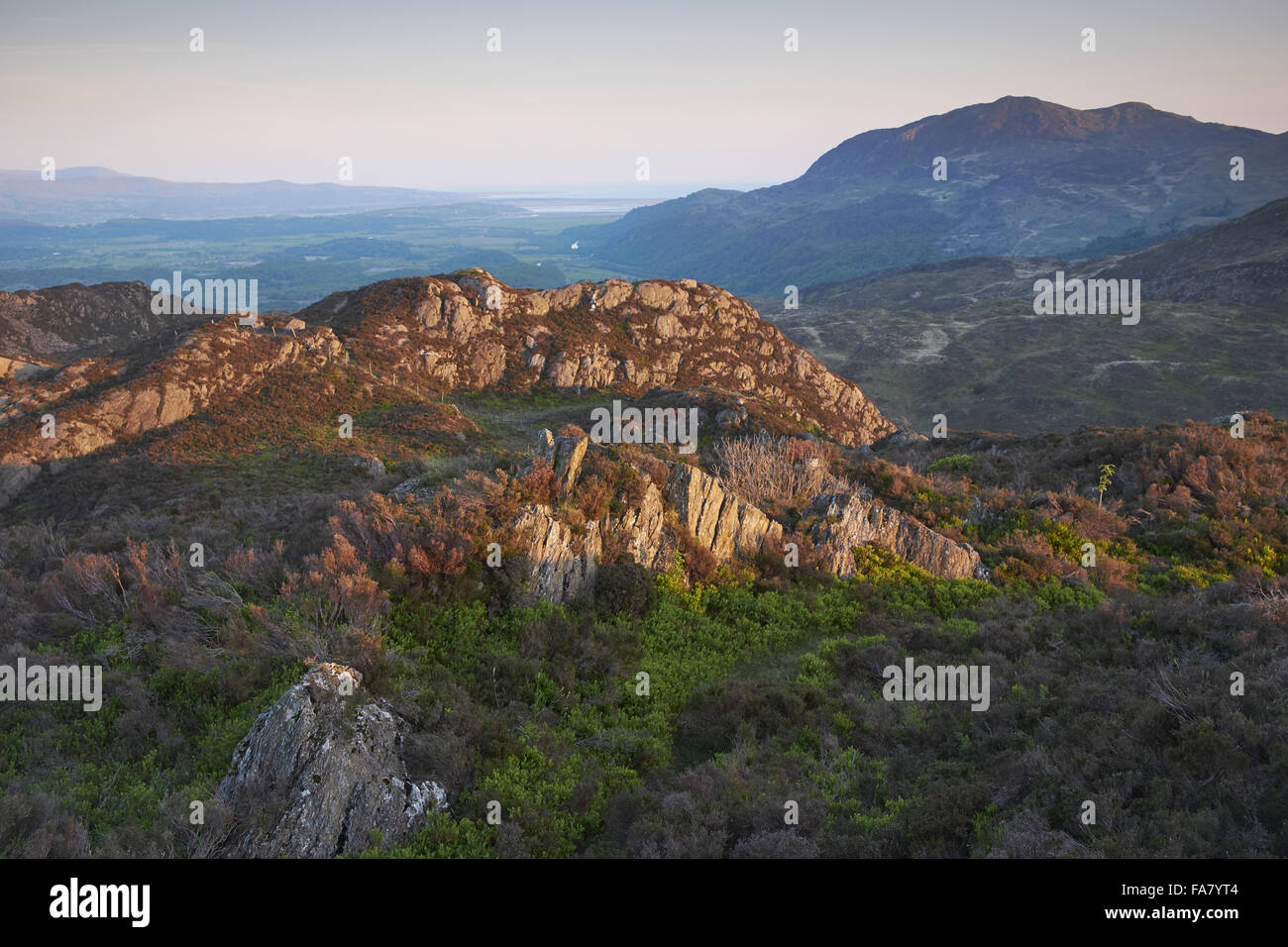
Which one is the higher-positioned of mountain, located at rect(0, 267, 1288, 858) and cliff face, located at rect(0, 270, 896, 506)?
cliff face, located at rect(0, 270, 896, 506)

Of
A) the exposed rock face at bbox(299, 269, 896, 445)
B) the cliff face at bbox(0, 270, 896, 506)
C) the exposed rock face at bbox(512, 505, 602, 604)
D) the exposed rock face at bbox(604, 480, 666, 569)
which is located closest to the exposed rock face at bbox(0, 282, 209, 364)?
the cliff face at bbox(0, 270, 896, 506)

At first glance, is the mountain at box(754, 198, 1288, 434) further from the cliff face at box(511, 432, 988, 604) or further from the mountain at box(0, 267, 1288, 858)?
the cliff face at box(511, 432, 988, 604)

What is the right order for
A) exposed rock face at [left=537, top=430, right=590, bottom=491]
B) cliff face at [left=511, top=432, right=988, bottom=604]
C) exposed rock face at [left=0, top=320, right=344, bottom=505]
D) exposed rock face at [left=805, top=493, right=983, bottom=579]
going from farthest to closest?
exposed rock face at [left=0, top=320, right=344, bottom=505]
exposed rock face at [left=805, top=493, right=983, bottom=579]
exposed rock face at [left=537, top=430, right=590, bottom=491]
cliff face at [left=511, top=432, right=988, bottom=604]

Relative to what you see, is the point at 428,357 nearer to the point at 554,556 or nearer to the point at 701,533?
the point at 701,533

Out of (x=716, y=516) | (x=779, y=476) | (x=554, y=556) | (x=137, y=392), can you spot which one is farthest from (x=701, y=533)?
(x=137, y=392)
